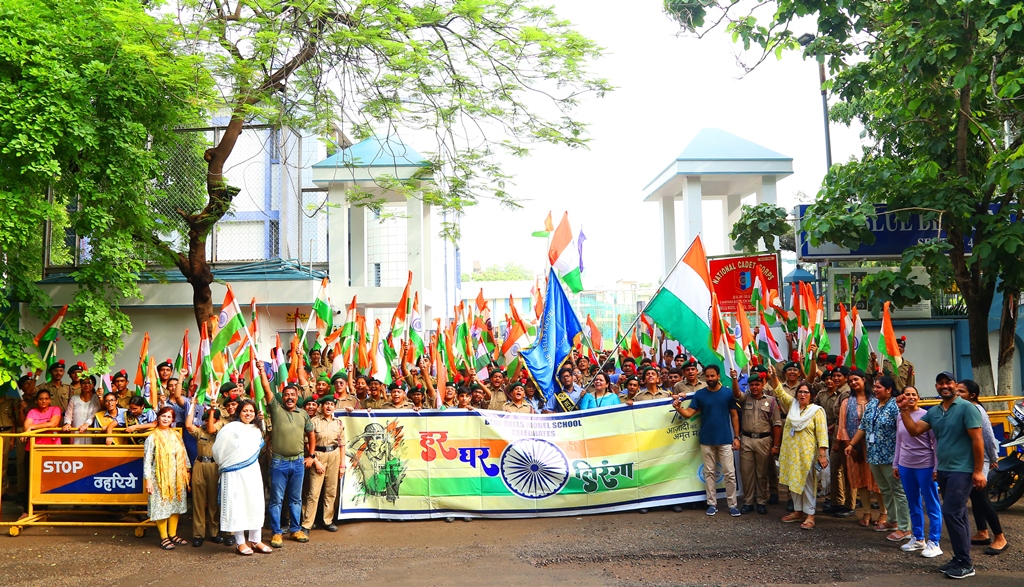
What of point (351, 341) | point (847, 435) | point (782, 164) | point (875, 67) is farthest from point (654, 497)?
point (782, 164)

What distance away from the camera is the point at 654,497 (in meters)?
9.45

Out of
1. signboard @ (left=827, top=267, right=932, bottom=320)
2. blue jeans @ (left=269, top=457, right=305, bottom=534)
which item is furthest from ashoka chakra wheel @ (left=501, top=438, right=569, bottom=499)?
signboard @ (left=827, top=267, right=932, bottom=320)

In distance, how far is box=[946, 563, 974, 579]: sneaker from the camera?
6747mm

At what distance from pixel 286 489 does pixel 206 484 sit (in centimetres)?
83

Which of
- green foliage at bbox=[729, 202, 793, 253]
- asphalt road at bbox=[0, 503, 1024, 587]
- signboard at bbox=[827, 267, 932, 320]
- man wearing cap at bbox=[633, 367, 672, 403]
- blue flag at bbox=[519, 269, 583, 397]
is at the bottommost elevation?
asphalt road at bbox=[0, 503, 1024, 587]

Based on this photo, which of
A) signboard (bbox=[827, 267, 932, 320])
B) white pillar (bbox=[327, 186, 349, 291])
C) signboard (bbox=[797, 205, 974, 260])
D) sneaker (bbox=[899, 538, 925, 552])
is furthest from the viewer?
white pillar (bbox=[327, 186, 349, 291])

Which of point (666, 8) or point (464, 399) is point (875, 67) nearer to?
point (666, 8)

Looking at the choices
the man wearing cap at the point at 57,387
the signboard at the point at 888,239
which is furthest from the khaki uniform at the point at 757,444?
the man wearing cap at the point at 57,387

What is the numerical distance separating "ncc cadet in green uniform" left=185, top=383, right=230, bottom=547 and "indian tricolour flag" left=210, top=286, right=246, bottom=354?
4.11ft

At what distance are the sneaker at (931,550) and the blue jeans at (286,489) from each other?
604cm

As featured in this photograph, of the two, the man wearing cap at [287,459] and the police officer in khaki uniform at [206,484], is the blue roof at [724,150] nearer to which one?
the man wearing cap at [287,459]

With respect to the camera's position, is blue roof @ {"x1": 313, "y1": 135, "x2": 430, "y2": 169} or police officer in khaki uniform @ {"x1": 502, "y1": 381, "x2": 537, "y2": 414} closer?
police officer in khaki uniform @ {"x1": 502, "y1": 381, "x2": 537, "y2": 414}

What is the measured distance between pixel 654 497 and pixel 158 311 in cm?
1329

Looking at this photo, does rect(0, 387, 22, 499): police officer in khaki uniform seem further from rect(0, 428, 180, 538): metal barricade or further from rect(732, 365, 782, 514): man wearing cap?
rect(732, 365, 782, 514): man wearing cap
